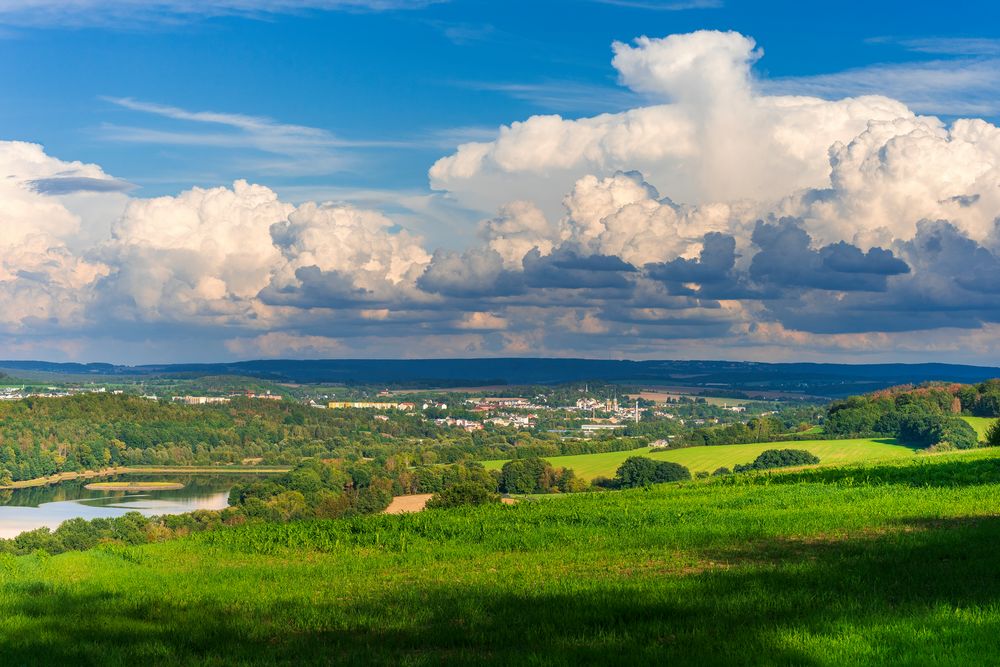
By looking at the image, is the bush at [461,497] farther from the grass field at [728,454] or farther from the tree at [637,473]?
the grass field at [728,454]

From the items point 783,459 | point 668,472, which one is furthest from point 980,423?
point 668,472

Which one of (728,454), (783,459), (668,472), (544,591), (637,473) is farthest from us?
(728,454)

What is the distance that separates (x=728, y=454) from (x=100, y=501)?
83.5 metres

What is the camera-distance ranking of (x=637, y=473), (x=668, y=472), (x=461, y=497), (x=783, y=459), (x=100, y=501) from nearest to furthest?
(x=461, y=497) → (x=783, y=459) → (x=668, y=472) → (x=637, y=473) → (x=100, y=501)

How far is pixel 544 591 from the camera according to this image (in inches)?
633

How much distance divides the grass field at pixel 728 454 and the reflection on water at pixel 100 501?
41395 mm

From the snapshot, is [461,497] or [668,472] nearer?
[461,497]

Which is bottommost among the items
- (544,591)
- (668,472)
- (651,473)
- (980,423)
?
(651,473)

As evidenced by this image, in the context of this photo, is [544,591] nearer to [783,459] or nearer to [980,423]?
[783,459]

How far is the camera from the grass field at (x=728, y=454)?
104312 mm

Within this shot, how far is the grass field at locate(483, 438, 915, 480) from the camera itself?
A: 104312mm

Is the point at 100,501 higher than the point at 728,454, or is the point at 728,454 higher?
the point at 728,454

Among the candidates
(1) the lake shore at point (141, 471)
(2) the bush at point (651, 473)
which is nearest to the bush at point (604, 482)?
(2) the bush at point (651, 473)

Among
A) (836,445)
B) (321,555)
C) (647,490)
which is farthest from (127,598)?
(836,445)
